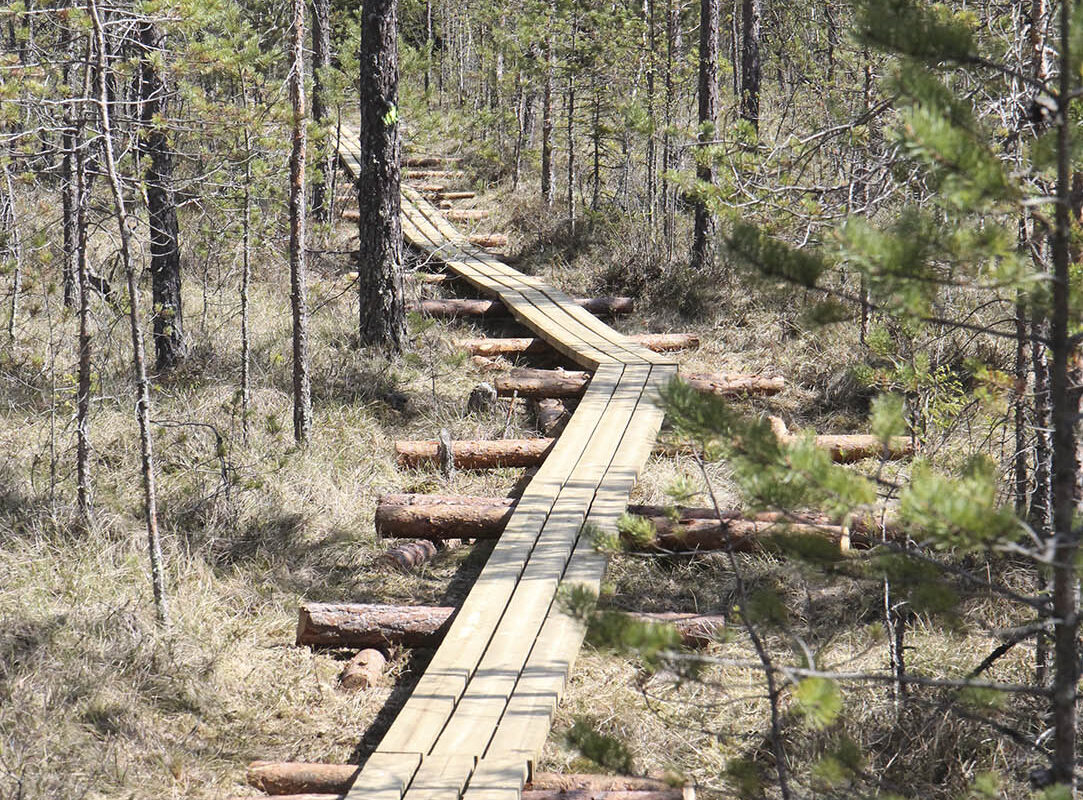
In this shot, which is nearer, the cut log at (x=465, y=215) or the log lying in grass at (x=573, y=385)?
the log lying in grass at (x=573, y=385)

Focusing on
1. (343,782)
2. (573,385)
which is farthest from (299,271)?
(343,782)

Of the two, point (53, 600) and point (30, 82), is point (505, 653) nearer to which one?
point (53, 600)

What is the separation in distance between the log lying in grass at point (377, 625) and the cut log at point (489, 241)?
34.7 ft

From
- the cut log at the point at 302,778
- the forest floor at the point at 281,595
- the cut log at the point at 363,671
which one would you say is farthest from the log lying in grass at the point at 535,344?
the cut log at the point at 302,778

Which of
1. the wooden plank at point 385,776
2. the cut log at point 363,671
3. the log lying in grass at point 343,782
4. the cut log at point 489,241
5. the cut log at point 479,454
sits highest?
the cut log at point 489,241

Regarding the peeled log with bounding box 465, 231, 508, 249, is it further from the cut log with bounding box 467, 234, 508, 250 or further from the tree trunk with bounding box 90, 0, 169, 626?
the tree trunk with bounding box 90, 0, 169, 626

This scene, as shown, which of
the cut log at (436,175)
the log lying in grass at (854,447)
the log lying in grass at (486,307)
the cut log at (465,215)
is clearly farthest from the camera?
the cut log at (436,175)

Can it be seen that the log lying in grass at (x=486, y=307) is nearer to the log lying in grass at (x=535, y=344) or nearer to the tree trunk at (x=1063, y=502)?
the log lying in grass at (x=535, y=344)

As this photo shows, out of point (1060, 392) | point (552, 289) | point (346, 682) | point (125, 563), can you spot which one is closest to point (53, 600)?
point (125, 563)

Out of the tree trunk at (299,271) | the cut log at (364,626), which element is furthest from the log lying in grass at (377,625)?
the tree trunk at (299,271)

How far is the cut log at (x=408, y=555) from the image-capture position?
614 centimetres

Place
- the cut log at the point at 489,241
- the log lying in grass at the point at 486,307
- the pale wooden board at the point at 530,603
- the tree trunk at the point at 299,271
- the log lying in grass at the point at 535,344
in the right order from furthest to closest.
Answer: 1. the cut log at the point at 489,241
2. the log lying in grass at the point at 486,307
3. the log lying in grass at the point at 535,344
4. the tree trunk at the point at 299,271
5. the pale wooden board at the point at 530,603

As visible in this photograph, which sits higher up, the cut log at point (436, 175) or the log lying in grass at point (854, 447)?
the cut log at point (436, 175)

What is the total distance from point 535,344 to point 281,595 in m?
5.26
